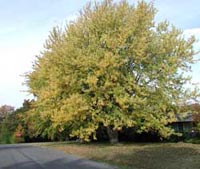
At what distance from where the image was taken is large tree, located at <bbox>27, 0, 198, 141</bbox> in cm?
3359

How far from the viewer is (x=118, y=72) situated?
33719mm

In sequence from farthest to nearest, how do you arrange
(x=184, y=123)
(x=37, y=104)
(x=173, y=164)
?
1. (x=184, y=123)
2. (x=37, y=104)
3. (x=173, y=164)

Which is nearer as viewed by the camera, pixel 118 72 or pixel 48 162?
pixel 48 162

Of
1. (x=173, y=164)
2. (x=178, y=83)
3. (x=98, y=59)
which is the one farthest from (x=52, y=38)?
(x=173, y=164)

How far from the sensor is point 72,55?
34531mm

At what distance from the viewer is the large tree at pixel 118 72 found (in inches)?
1323

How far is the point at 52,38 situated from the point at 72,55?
8.00 meters

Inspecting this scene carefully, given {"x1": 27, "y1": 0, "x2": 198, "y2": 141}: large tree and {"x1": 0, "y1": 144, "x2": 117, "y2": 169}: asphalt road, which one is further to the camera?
{"x1": 27, "y1": 0, "x2": 198, "y2": 141}: large tree

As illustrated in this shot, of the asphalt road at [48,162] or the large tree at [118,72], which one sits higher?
the large tree at [118,72]

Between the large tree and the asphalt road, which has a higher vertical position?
the large tree

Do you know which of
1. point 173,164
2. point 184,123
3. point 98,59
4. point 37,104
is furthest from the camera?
point 184,123

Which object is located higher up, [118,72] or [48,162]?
[118,72]

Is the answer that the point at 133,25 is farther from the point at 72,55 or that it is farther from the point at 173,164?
the point at 173,164

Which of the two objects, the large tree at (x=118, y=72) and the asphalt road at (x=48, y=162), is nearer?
the asphalt road at (x=48, y=162)
